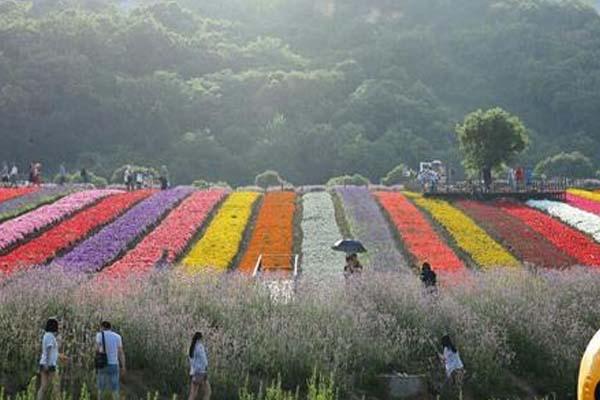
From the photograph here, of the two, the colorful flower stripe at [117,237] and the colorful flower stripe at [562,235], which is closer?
the colorful flower stripe at [117,237]

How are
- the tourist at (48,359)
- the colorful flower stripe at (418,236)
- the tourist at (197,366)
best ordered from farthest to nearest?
the colorful flower stripe at (418,236) < the tourist at (197,366) < the tourist at (48,359)

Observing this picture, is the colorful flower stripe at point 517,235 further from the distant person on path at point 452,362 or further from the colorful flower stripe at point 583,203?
the distant person on path at point 452,362

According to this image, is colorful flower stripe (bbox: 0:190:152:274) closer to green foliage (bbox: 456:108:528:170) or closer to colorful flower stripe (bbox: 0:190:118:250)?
colorful flower stripe (bbox: 0:190:118:250)

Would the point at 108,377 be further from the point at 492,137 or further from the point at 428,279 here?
the point at 492,137

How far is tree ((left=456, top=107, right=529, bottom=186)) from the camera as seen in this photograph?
5031 cm

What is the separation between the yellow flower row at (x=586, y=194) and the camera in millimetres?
44116

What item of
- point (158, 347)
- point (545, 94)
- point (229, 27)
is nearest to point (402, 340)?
point (158, 347)

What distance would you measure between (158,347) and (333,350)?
329cm

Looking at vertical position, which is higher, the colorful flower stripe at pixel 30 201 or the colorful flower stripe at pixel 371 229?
the colorful flower stripe at pixel 30 201

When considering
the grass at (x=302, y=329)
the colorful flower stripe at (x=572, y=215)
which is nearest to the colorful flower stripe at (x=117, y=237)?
the grass at (x=302, y=329)

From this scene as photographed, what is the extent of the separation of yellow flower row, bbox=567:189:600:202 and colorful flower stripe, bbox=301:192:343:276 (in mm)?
11818

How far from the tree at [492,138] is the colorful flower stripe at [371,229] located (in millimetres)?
6385

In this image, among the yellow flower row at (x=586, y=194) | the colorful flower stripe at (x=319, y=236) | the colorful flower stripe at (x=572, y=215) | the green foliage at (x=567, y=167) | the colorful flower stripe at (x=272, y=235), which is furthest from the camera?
the green foliage at (x=567, y=167)

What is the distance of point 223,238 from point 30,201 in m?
11.4
